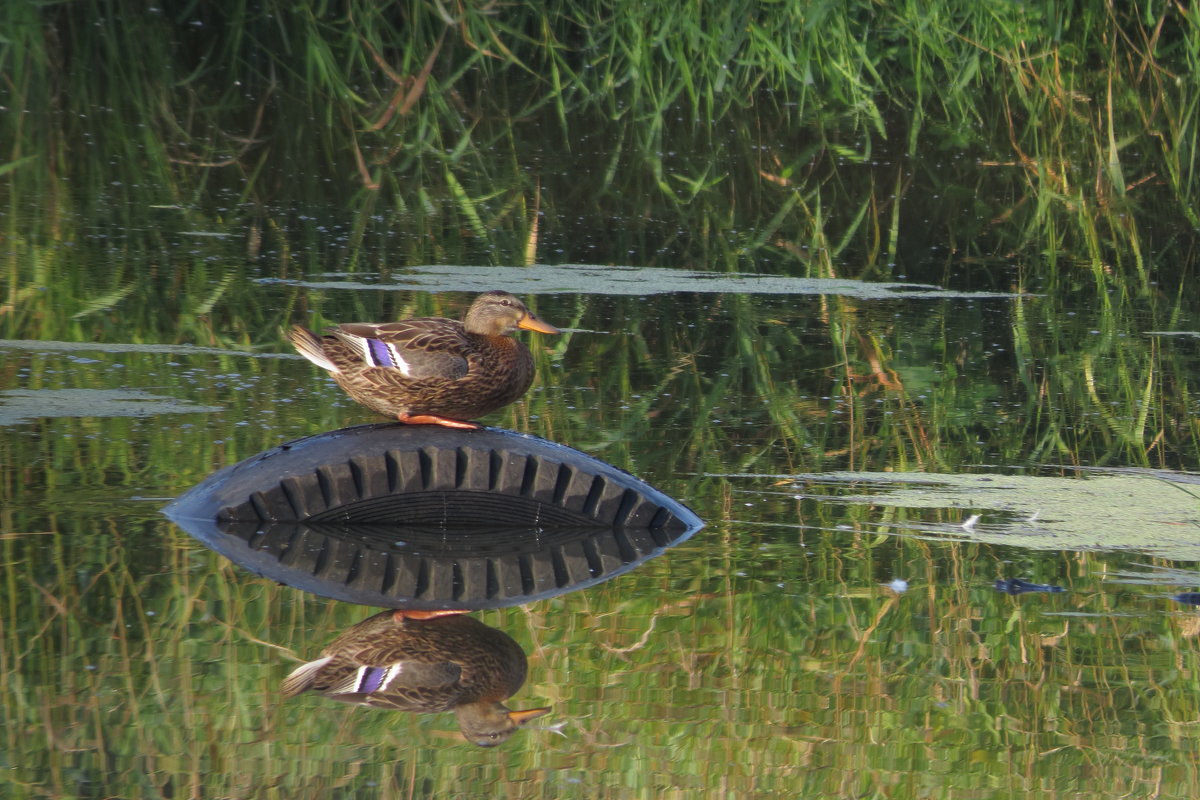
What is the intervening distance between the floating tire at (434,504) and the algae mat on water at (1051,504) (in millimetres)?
619

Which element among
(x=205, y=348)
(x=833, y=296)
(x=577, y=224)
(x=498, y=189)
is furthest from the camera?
(x=498, y=189)

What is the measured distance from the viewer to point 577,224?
10383 millimetres

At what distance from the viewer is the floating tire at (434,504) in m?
4.99

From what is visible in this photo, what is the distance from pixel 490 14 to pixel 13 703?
34.1ft

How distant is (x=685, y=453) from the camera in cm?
606

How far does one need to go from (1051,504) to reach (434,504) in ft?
5.32

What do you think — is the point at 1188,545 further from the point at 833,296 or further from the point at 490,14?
the point at 490,14

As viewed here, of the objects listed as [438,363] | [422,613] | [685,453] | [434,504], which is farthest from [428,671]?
[685,453]

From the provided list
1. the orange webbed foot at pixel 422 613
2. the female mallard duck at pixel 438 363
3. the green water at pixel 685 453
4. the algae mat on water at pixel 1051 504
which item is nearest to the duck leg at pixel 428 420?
the female mallard duck at pixel 438 363

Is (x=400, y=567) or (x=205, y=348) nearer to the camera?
(x=400, y=567)

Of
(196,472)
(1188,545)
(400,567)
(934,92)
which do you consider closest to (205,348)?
(196,472)

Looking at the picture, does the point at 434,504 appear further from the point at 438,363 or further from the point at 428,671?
the point at 428,671

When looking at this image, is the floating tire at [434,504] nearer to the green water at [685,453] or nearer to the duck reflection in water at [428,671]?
the green water at [685,453]

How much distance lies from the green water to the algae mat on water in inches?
0.8
